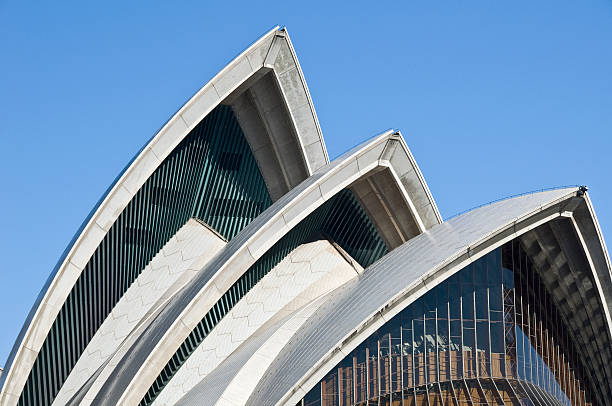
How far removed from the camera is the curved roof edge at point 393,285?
28.4 meters

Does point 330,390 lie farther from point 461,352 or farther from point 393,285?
point 461,352

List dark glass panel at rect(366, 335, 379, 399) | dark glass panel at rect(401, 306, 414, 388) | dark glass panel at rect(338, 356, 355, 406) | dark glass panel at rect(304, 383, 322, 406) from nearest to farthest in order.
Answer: dark glass panel at rect(304, 383, 322, 406) → dark glass panel at rect(338, 356, 355, 406) → dark glass panel at rect(366, 335, 379, 399) → dark glass panel at rect(401, 306, 414, 388)

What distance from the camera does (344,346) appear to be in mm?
28500

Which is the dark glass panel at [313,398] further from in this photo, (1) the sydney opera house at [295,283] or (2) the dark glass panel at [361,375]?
(2) the dark glass panel at [361,375]

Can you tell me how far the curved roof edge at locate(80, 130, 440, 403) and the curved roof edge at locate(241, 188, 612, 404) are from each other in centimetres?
255

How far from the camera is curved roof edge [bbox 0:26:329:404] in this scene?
32.0m

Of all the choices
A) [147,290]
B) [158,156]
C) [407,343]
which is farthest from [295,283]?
[407,343]

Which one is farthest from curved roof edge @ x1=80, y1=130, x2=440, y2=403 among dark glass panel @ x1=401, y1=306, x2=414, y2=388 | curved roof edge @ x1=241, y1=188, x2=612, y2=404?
dark glass panel @ x1=401, y1=306, x2=414, y2=388

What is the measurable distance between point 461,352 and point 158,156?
36.3 feet

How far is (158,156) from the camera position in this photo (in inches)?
1331

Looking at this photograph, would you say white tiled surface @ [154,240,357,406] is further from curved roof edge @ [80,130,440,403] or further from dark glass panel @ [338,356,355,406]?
dark glass panel @ [338,356,355,406]

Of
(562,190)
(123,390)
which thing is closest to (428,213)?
(562,190)

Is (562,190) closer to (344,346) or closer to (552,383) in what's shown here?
(552,383)

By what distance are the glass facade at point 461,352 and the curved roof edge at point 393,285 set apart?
47cm
